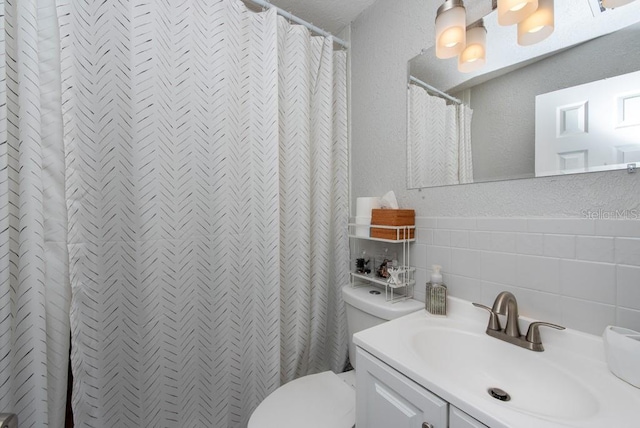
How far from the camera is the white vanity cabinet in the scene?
1.86 feet

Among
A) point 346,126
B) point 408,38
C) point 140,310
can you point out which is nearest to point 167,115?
point 140,310

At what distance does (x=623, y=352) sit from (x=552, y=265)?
0.78 feet

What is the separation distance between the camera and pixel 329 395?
3.37 ft

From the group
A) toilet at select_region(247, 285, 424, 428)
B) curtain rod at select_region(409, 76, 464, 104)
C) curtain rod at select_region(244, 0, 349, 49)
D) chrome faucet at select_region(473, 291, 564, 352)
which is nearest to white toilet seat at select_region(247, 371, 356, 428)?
toilet at select_region(247, 285, 424, 428)

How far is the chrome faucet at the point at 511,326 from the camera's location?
0.74 meters

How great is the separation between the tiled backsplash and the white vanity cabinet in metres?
0.46

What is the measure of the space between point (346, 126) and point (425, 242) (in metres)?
0.80

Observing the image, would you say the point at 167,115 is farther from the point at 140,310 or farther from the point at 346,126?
the point at 346,126

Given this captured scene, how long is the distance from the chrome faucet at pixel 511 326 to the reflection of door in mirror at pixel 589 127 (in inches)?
15.6

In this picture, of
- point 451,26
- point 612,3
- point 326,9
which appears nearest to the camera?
point 612,3

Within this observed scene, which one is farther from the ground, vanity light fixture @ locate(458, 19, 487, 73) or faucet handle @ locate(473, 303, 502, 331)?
vanity light fixture @ locate(458, 19, 487, 73)

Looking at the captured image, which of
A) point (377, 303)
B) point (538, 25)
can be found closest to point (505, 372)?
point (377, 303)

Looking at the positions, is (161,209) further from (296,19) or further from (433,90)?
(433,90)

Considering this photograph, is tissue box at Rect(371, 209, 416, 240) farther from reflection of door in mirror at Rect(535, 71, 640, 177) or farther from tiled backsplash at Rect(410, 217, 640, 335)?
reflection of door in mirror at Rect(535, 71, 640, 177)
